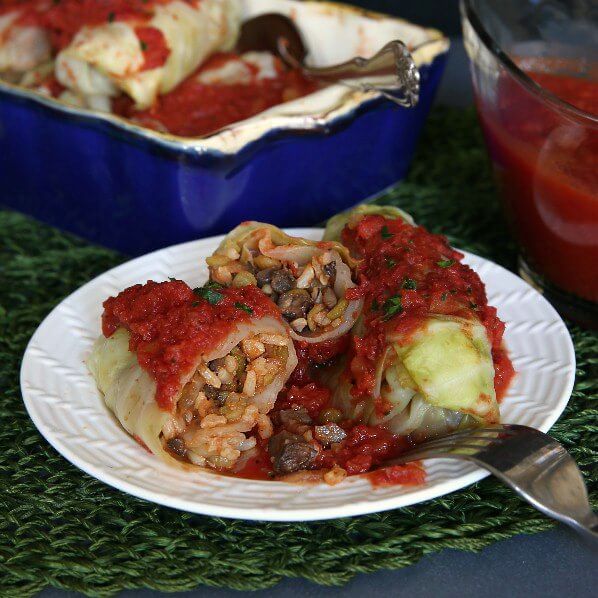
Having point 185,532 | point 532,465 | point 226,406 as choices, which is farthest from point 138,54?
point 532,465

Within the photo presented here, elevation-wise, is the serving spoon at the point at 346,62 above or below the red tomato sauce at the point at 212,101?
above

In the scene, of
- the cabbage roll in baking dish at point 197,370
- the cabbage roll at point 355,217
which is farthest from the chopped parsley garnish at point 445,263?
the cabbage roll in baking dish at point 197,370

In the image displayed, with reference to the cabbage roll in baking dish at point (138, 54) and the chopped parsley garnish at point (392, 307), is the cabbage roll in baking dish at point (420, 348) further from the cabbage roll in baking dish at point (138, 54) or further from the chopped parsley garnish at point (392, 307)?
the cabbage roll in baking dish at point (138, 54)

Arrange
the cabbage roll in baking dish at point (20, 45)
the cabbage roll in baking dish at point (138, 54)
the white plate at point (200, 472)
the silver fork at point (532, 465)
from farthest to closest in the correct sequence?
the cabbage roll in baking dish at point (20, 45), the cabbage roll in baking dish at point (138, 54), the white plate at point (200, 472), the silver fork at point (532, 465)

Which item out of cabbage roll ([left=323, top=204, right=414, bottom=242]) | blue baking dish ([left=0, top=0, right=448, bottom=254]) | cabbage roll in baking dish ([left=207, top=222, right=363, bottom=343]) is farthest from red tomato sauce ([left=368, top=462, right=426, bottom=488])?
blue baking dish ([left=0, top=0, right=448, bottom=254])

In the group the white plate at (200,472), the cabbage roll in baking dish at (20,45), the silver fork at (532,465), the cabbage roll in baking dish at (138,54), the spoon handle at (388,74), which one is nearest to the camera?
the silver fork at (532,465)

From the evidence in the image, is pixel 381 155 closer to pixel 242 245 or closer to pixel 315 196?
pixel 315 196

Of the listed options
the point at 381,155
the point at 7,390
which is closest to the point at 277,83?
the point at 381,155

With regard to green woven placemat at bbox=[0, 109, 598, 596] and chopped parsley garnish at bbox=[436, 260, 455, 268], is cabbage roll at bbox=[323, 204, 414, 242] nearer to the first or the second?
chopped parsley garnish at bbox=[436, 260, 455, 268]
